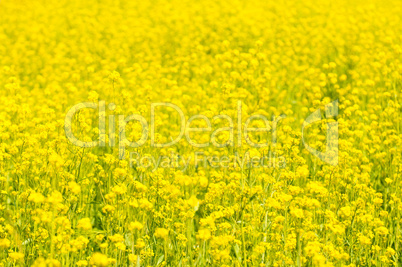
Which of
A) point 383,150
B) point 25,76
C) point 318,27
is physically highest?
point 318,27

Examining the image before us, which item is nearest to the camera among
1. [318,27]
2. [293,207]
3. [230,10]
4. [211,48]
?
[293,207]

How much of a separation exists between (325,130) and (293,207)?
157 cm

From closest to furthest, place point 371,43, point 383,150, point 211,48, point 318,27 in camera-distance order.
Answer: point 383,150, point 371,43, point 211,48, point 318,27

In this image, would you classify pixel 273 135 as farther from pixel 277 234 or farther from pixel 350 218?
pixel 277 234

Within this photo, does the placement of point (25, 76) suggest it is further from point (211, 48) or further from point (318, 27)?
point (318, 27)

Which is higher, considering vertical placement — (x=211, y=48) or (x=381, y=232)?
(x=211, y=48)

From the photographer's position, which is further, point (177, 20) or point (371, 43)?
point (177, 20)

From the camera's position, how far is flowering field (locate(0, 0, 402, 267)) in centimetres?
381

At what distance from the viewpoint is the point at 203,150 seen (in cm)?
572

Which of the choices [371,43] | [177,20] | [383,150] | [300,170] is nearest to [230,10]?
[177,20]

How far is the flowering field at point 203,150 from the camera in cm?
381

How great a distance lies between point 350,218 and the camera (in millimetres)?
4332

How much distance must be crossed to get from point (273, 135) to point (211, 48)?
14.9 feet

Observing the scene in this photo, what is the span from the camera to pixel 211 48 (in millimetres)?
9508
